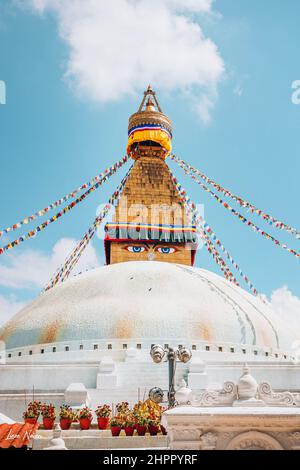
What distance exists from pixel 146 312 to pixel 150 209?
11784 millimetres

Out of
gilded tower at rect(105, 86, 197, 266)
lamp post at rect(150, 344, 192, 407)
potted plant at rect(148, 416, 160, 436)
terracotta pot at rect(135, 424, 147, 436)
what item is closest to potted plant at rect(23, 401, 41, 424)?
terracotta pot at rect(135, 424, 147, 436)

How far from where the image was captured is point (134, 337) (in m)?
15.3

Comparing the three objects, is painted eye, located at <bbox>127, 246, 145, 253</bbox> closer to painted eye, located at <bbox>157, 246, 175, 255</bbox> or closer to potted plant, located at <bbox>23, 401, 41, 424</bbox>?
painted eye, located at <bbox>157, 246, 175, 255</bbox>

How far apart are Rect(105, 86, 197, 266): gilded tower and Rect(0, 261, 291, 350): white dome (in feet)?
21.9

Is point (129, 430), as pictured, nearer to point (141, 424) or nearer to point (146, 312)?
point (141, 424)

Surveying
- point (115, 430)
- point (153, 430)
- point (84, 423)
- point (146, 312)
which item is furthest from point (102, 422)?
point (146, 312)

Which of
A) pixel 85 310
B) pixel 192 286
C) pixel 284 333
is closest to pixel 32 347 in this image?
pixel 85 310

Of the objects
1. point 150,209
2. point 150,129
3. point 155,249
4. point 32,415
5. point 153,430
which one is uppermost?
point 150,129

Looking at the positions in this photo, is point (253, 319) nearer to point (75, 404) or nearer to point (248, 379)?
point (75, 404)

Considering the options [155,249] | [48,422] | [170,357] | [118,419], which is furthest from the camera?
[155,249]

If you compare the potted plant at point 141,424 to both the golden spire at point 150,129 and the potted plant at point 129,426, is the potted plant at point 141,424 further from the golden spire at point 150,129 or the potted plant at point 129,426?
the golden spire at point 150,129

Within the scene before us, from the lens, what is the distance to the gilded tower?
1016 inches

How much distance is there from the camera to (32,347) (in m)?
16.0
